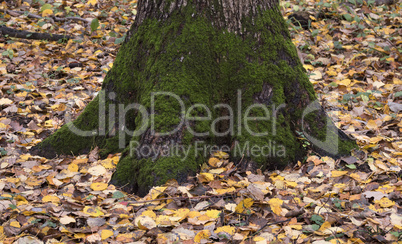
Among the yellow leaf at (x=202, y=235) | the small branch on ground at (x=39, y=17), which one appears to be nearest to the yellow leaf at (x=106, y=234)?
the yellow leaf at (x=202, y=235)

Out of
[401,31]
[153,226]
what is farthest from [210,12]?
[401,31]

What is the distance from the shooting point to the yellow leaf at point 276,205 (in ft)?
8.23

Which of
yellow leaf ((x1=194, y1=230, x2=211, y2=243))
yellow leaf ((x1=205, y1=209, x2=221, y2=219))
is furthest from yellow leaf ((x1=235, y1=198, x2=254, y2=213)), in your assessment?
yellow leaf ((x1=194, y1=230, x2=211, y2=243))

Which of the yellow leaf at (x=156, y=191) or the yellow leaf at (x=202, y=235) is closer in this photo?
the yellow leaf at (x=202, y=235)

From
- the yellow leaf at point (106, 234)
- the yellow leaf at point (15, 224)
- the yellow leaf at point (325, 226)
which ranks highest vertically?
the yellow leaf at point (325, 226)

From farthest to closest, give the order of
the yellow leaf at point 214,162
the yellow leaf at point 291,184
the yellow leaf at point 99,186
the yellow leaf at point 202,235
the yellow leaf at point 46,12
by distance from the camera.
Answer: the yellow leaf at point 46,12 < the yellow leaf at point 214,162 < the yellow leaf at point 99,186 < the yellow leaf at point 291,184 < the yellow leaf at point 202,235

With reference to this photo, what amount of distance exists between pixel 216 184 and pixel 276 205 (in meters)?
0.52

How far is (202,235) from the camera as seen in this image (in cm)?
227

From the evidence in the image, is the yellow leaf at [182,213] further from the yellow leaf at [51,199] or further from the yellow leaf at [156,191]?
the yellow leaf at [51,199]

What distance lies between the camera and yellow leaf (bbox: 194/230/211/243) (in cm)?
225

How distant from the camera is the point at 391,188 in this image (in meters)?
2.71

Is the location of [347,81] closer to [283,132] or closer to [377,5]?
[283,132]

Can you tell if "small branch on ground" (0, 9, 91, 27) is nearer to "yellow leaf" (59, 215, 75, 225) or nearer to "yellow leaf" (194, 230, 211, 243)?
"yellow leaf" (59, 215, 75, 225)

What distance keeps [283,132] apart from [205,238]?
1.35m
